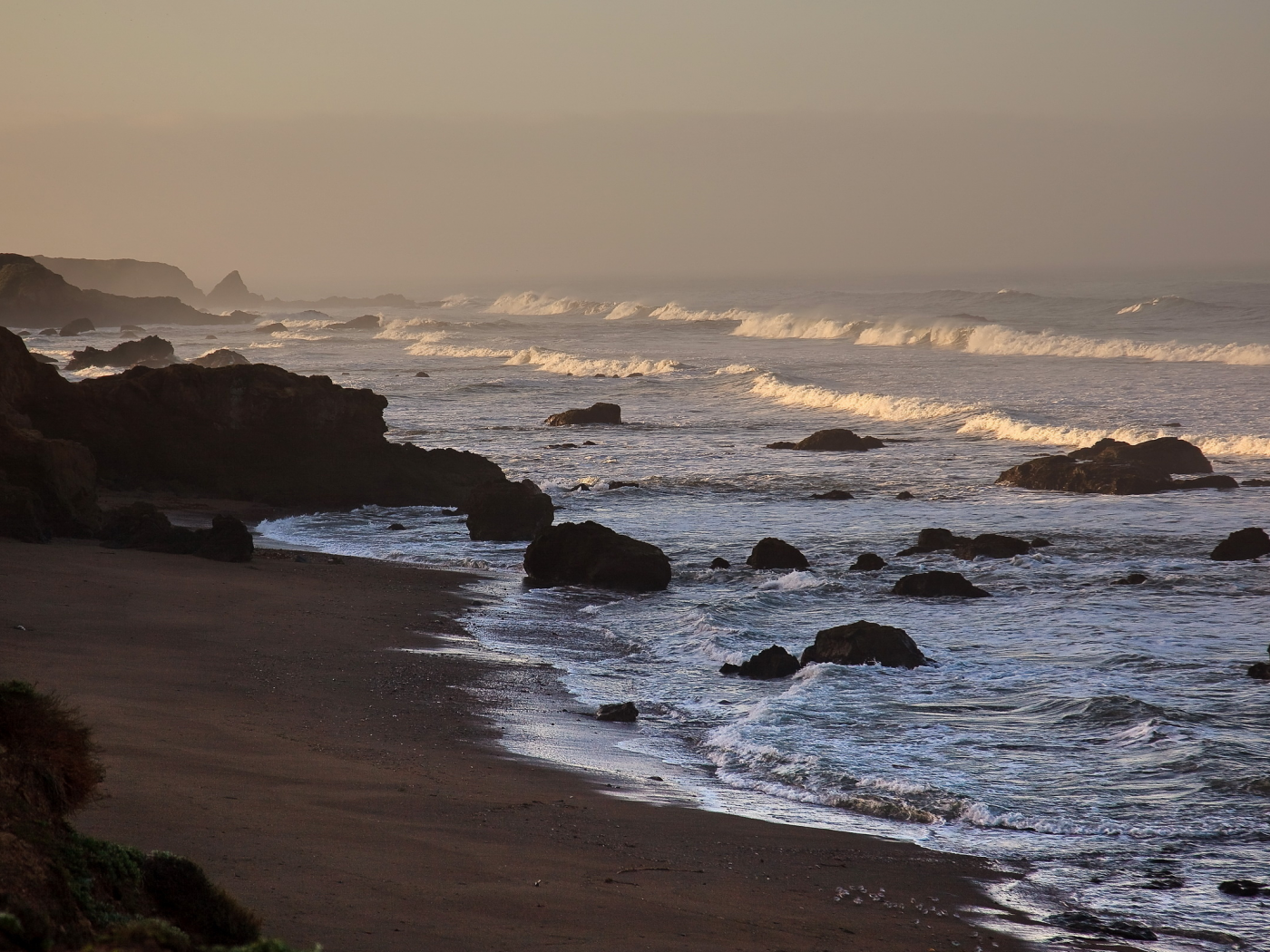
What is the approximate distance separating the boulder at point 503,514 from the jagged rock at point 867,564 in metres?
5.11

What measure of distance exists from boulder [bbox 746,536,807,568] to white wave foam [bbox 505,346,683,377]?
32.8 meters

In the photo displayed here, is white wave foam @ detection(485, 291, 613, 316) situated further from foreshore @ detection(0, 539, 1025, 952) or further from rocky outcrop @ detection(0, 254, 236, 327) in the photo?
foreshore @ detection(0, 539, 1025, 952)

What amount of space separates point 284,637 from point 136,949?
28.8 ft

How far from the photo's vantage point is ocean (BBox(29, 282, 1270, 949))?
25.4 ft

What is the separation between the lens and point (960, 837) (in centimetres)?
751

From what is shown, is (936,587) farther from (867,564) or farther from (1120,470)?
(1120,470)

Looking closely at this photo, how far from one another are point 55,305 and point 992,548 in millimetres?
83866

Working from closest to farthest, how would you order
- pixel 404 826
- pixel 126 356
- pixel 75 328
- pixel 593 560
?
pixel 404 826 → pixel 593 560 → pixel 126 356 → pixel 75 328

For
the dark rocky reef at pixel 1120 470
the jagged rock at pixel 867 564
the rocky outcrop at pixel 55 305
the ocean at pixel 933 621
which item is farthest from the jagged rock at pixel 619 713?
the rocky outcrop at pixel 55 305

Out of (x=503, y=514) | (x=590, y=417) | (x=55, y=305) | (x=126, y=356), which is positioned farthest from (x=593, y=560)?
(x=55, y=305)

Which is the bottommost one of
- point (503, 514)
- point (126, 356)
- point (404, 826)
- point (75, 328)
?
point (404, 826)

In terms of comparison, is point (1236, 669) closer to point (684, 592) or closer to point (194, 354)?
point (684, 592)

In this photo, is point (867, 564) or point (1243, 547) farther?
point (867, 564)

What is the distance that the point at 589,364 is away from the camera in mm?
53062
